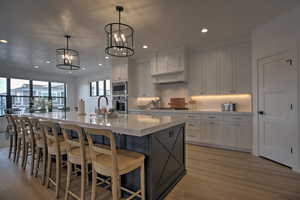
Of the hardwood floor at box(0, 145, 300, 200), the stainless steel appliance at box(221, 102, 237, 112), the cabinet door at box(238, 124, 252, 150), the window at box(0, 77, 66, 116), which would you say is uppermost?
the window at box(0, 77, 66, 116)

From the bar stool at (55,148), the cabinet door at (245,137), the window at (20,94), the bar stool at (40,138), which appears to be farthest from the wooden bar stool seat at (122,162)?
the window at (20,94)

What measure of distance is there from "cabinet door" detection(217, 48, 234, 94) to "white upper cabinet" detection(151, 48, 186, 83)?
102 centimetres

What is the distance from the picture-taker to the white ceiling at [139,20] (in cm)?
Answer: 244

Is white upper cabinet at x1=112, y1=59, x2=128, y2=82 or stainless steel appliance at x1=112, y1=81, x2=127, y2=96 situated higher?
white upper cabinet at x1=112, y1=59, x2=128, y2=82

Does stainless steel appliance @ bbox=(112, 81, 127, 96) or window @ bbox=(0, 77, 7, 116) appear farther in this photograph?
window @ bbox=(0, 77, 7, 116)

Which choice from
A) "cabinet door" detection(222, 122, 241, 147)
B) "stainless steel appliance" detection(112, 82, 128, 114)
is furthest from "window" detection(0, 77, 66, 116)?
"cabinet door" detection(222, 122, 241, 147)

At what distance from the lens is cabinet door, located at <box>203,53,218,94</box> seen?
4203 millimetres

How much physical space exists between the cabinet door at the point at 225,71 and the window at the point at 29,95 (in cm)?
626

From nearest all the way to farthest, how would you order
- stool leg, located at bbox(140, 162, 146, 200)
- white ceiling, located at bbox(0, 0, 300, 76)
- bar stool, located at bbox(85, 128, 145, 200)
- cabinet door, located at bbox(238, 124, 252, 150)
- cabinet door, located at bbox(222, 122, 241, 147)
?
bar stool, located at bbox(85, 128, 145, 200), stool leg, located at bbox(140, 162, 146, 200), white ceiling, located at bbox(0, 0, 300, 76), cabinet door, located at bbox(238, 124, 252, 150), cabinet door, located at bbox(222, 122, 241, 147)

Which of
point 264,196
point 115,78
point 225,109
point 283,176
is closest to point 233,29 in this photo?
point 225,109

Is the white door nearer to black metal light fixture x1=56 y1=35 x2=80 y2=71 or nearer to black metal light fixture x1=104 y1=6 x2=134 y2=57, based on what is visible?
black metal light fixture x1=104 y1=6 x2=134 y2=57

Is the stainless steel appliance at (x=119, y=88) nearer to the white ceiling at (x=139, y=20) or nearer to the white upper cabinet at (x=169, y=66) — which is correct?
the white upper cabinet at (x=169, y=66)

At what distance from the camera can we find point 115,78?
19.2 ft

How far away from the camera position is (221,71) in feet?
13.5
